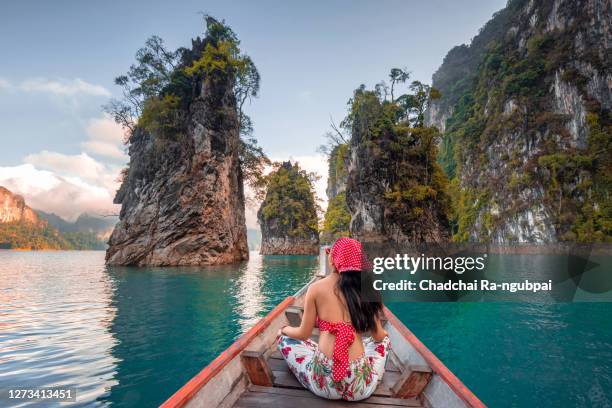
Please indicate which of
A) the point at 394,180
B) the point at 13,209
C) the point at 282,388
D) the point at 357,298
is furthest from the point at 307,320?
the point at 13,209

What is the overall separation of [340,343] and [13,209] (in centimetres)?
24904

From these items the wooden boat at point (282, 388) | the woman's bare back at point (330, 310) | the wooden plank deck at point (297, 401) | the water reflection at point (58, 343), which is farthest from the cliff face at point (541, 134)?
the water reflection at point (58, 343)

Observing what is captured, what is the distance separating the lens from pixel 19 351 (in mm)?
6609

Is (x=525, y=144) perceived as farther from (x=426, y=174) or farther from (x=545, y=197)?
(x=426, y=174)

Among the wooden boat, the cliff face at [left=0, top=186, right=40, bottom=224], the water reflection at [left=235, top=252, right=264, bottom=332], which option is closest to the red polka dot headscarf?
the wooden boat

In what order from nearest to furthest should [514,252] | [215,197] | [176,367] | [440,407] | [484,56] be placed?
[440,407] < [176,367] < [215,197] < [514,252] < [484,56]

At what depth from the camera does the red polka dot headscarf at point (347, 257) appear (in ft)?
8.82

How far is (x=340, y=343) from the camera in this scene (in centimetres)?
264

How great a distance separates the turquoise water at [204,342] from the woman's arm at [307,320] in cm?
303

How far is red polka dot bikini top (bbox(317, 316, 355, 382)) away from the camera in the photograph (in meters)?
2.60

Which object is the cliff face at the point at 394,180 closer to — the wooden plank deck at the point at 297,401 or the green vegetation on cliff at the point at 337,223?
the wooden plank deck at the point at 297,401

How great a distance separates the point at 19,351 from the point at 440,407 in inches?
326

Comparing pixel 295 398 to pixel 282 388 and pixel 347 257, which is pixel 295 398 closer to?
pixel 282 388

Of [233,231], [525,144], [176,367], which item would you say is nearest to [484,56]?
[525,144]
